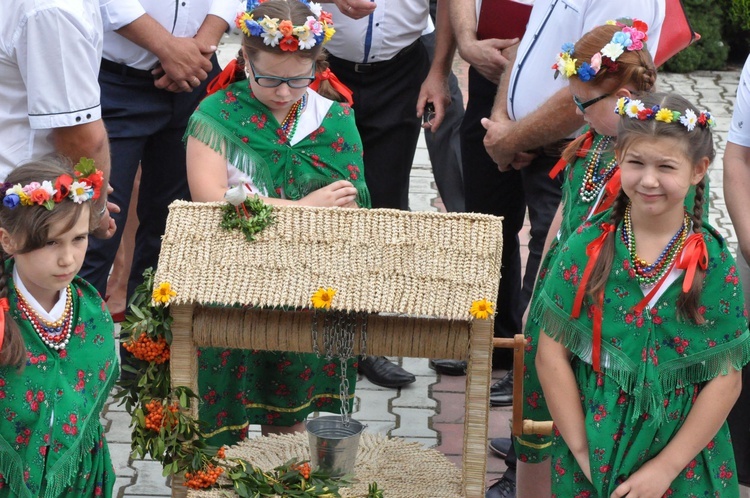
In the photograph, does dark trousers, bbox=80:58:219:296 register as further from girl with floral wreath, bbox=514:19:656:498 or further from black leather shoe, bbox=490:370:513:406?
girl with floral wreath, bbox=514:19:656:498

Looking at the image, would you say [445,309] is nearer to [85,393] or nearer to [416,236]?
[416,236]

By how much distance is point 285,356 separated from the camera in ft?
11.3

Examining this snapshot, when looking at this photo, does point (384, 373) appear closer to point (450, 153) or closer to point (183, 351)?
point (450, 153)

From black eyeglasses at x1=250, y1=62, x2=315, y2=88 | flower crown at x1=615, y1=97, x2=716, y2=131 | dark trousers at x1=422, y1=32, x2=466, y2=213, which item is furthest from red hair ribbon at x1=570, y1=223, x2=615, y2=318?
dark trousers at x1=422, y1=32, x2=466, y2=213

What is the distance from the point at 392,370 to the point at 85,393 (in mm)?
2179

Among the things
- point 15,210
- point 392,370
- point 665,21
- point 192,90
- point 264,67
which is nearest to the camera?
point 15,210

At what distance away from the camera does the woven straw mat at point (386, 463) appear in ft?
10.3

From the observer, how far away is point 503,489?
3781mm

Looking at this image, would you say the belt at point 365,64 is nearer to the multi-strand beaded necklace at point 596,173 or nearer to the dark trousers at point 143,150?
the dark trousers at point 143,150

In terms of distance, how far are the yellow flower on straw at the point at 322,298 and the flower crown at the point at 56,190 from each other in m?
0.60

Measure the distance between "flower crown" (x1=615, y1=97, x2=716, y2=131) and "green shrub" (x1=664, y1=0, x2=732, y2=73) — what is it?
7.16 metres

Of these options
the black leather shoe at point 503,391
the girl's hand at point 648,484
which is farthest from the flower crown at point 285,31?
the black leather shoe at point 503,391

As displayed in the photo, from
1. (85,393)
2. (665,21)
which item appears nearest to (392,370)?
(665,21)

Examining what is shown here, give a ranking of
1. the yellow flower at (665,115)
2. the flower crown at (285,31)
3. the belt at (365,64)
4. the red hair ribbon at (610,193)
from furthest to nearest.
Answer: the belt at (365,64)
the flower crown at (285,31)
the red hair ribbon at (610,193)
the yellow flower at (665,115)
